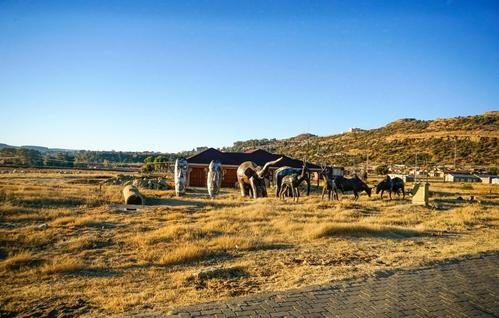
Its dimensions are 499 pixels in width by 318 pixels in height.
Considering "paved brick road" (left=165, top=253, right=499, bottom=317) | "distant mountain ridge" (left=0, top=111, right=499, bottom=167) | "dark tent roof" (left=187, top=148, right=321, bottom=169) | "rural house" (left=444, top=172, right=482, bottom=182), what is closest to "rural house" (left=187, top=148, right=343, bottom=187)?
"dark tent roof" (left=187, top=148, right=321, bottom=169)

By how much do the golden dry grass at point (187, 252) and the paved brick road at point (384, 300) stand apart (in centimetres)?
53

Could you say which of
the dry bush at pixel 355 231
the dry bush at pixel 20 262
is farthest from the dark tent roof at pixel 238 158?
the dry bush at pixel 20 262

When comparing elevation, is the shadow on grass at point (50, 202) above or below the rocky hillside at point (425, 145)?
below

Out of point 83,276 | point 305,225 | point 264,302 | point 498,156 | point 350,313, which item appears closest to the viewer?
point 350,313

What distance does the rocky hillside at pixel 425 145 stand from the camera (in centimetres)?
5412

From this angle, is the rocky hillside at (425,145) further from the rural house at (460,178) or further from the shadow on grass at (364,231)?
the shadow on grass at (364,231)

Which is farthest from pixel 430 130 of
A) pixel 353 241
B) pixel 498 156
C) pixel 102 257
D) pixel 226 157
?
pixel 102 257

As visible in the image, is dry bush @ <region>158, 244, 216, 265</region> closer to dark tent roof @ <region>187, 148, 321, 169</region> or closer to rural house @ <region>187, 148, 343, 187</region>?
rural house @ <region>187, 148, 343, 187</region>

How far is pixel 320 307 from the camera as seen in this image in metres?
4.98

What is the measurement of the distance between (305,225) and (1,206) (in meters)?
12.6

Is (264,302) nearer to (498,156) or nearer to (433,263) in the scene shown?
(433,263)

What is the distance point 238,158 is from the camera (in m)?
37.1

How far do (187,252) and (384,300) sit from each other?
4.72 metres

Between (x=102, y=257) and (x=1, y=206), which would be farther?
(x=1, y=206)
